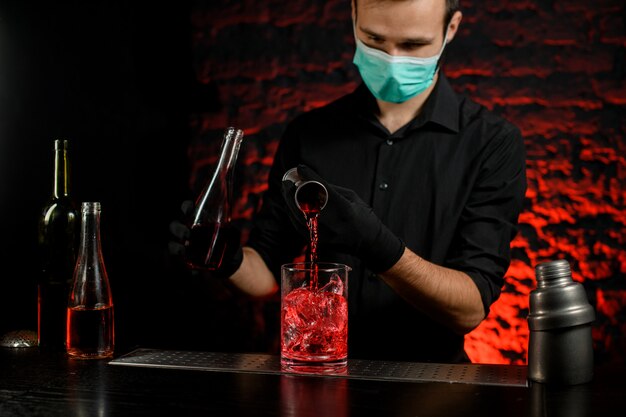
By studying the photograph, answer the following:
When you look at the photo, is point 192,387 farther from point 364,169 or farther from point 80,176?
point 80,176

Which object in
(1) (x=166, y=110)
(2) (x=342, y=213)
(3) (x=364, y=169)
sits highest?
(1) (x=166, y=110)

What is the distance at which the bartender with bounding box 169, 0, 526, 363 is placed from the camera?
2.08 meters

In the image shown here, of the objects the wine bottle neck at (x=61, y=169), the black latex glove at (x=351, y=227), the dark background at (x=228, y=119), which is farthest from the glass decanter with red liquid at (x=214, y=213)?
the dark background at (x=228, y=119)

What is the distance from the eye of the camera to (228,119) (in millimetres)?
2773

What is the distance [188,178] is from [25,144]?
0.59 meters

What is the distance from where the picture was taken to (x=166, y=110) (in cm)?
276

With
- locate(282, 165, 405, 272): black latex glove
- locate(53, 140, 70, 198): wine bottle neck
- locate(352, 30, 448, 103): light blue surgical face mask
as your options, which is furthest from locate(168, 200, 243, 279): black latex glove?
locate(352, 30, 448, 103): light blue surgical face mask

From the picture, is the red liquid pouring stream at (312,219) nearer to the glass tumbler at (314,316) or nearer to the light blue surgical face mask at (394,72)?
the glass tumbler at (314,316)

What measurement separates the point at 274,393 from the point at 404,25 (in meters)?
1.21

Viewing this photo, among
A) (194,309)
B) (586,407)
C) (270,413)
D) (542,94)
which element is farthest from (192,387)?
(542,94)

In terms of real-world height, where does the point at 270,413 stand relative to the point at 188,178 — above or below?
below

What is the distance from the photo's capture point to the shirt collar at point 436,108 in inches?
89.0

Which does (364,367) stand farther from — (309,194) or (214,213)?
(214,213)

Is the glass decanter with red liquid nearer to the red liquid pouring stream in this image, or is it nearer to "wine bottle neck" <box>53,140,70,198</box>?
the red liquid pouring stream
